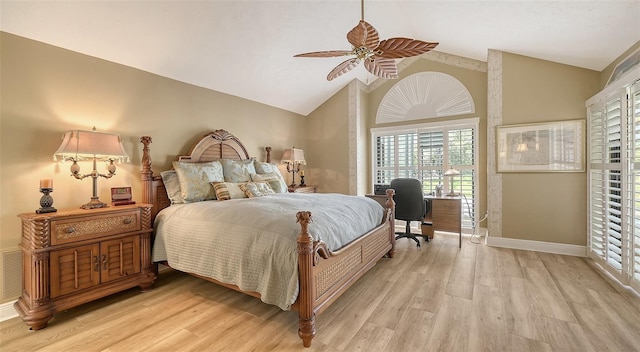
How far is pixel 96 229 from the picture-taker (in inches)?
90.5

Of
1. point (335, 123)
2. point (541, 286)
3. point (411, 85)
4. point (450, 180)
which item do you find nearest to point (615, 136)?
point (541, 286)

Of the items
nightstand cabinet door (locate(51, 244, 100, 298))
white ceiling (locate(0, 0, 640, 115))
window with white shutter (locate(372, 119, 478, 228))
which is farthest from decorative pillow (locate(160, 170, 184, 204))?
window with white shutter (locate(372, 119, 478, 228))

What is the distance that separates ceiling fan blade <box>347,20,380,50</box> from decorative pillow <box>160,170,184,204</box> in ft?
7.99

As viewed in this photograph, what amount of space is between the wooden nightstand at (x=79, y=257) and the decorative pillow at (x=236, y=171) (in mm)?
1066

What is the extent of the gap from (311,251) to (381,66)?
2013 millimetres

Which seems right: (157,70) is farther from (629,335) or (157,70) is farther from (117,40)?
(629,335)

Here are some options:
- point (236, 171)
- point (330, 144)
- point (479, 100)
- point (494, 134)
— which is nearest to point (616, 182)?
point (494, 134)

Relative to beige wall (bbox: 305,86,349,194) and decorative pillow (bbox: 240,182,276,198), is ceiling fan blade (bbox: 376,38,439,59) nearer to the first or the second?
decorative pillow (bbox: 240,182,276,198)

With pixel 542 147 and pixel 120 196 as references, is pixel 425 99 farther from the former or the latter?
pixel 120 196

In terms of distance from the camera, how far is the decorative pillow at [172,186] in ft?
9.86

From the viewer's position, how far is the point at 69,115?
Result: 2547 millimetres

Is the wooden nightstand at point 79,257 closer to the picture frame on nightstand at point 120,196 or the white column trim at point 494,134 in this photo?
the picture frame on nightstand at point 120,196

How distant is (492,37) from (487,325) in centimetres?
362

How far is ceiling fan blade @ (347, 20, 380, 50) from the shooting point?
2.02m
